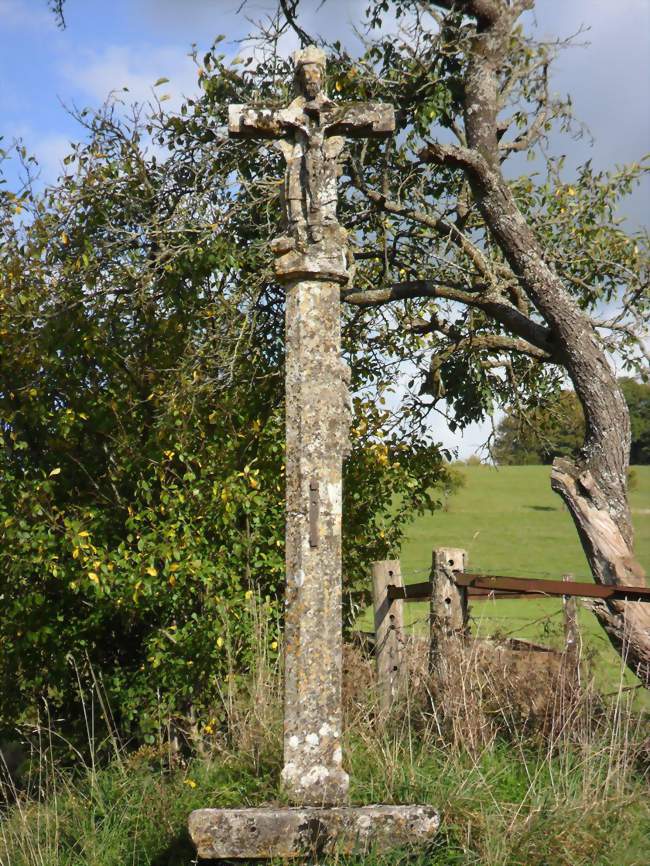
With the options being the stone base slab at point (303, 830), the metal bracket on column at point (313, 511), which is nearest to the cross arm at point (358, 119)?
the metal bracket on column at point (313, 511)

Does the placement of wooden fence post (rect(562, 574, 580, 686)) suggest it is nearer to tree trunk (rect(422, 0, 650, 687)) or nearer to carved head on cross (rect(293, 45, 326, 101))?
tree trunk (rect(422, 0, 650, 687))

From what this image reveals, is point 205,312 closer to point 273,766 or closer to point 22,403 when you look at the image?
point 22,403

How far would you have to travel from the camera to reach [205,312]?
867 centimetres

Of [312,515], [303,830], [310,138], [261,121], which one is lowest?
[303,830]

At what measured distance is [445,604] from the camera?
6688mm

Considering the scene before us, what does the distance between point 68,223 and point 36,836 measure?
5596mm

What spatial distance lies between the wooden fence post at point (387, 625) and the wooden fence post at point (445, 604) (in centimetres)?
58

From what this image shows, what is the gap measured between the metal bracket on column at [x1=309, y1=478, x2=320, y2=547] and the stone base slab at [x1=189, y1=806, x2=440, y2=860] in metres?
1.22

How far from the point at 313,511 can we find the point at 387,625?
2971mm

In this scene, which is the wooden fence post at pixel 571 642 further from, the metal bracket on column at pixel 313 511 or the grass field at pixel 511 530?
the grass field at pixel 511 530

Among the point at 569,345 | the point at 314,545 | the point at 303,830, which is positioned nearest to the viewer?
the point at 303,830

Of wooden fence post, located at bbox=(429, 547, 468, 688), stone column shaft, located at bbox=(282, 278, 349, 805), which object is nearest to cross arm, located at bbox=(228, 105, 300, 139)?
stone column shaft, located at bbox=(282, 278, 349, 805)

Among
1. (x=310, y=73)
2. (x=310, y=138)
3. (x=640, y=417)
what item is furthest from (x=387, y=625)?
(x=640, y=417)

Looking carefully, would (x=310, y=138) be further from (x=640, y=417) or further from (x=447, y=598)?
(x=640, y=417)
